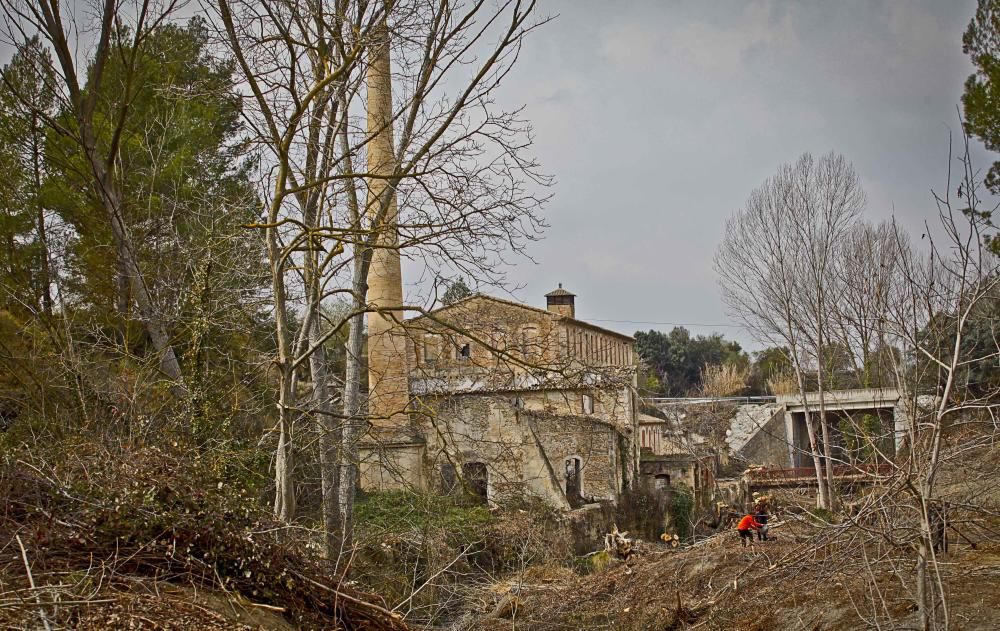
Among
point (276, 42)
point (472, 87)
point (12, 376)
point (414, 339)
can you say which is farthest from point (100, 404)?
point (472, 87)

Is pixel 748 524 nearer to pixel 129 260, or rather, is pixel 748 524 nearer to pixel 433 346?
pixel 433 346

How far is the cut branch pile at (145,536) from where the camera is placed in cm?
462

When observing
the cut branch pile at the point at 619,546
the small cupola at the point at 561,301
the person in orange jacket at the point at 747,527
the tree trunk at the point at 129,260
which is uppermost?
the small cupola at the point at 561,301

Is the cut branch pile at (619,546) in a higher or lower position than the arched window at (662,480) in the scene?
lower

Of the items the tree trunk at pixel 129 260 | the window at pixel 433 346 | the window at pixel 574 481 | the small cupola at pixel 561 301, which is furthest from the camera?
the small cupola at pixel 561 301

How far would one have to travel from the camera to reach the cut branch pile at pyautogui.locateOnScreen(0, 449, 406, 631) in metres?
4.62

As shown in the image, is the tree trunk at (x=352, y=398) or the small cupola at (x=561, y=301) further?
the small cupola at (x=561, y=301)

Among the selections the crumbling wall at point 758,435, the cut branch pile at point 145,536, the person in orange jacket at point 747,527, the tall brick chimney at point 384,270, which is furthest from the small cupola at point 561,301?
the cut branch pile at point 145,536

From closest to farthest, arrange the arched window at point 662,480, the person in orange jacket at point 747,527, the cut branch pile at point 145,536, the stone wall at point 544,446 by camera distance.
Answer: the cut branch pile at point 145,536 < the person in orange jacket at point 747,527 < the stone wall at point 544,446 < the arched window at point 662,480

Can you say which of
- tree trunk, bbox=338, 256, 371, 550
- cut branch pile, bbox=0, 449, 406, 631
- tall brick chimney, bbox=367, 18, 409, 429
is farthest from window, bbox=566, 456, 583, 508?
cut branch pile, bbox=0, 449, 406, 631

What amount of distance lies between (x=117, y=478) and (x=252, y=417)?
6.59 m

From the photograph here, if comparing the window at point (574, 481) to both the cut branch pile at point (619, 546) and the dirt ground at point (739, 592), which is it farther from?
the dirt ground at point (739, 592)

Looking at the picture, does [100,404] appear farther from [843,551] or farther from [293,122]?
[843,551]

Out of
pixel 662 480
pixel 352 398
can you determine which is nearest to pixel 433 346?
pixel 352 398
